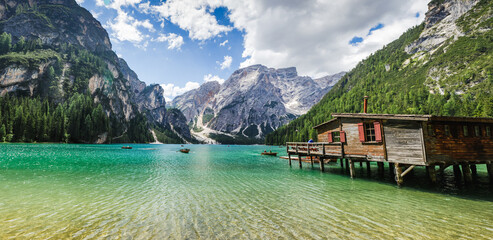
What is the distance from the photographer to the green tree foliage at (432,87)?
99.3 m

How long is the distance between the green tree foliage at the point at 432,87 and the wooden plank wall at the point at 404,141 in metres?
86.6

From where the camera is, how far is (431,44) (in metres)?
173

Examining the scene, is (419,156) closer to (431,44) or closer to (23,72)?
(431,44)

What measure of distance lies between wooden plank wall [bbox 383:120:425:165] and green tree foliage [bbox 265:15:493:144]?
86.6m

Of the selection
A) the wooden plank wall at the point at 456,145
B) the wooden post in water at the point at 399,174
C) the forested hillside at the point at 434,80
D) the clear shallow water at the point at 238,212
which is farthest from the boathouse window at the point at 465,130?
the forested hillside at the point at 434,80

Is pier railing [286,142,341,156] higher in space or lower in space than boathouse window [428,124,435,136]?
lower

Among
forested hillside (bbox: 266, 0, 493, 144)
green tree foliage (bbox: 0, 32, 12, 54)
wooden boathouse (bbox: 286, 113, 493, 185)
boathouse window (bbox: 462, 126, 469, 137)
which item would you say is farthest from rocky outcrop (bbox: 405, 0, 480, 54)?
green tree foliage (bbox: 0, 32, 12, 54)

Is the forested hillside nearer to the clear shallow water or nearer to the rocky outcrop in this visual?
the rocky outcrop

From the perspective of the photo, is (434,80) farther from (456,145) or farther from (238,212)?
(238,212)

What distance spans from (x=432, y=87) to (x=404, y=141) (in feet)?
491

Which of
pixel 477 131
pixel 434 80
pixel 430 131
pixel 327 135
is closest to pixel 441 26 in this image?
pixel 434 80

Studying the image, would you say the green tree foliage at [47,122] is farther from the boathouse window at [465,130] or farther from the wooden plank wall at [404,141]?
the boathouse window at [465,130]

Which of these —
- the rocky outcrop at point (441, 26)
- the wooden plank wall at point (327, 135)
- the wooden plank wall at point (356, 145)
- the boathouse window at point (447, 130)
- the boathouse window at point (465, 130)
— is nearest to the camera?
the boathouse window at point (447, 130)

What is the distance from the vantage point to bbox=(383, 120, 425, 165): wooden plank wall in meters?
18.0
